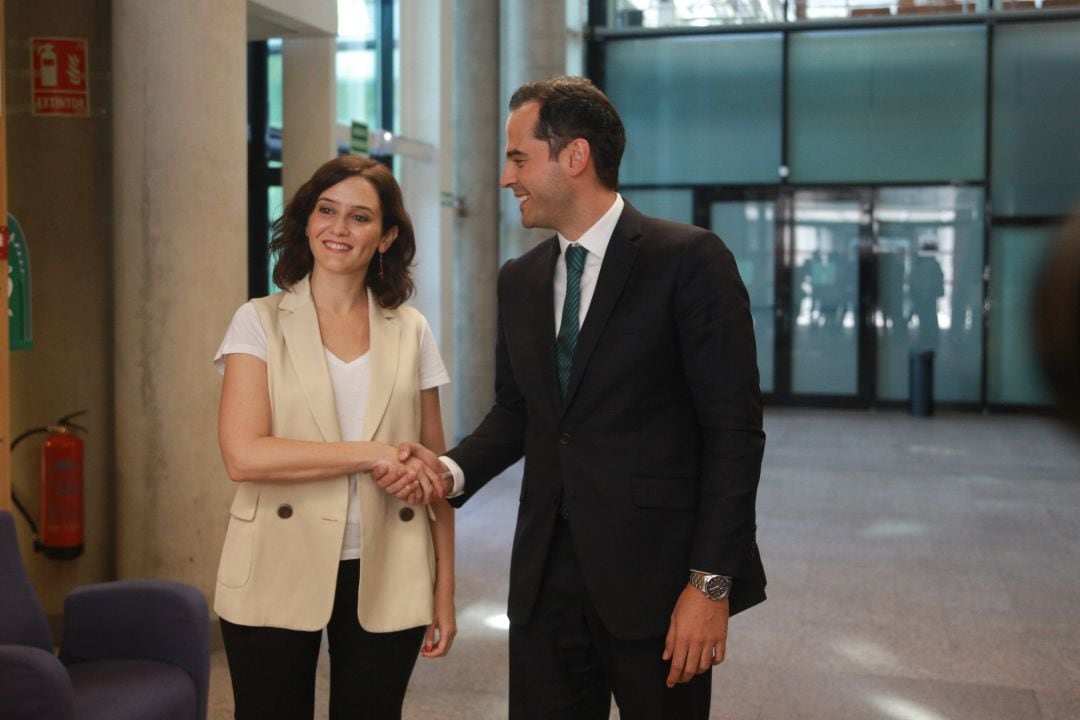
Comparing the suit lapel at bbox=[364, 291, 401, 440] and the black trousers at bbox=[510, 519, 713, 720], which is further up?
the suit lapel at bbox=[364, 291, 401, 440]

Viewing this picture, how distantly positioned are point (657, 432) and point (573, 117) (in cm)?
63

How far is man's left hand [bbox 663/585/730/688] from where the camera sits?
2162 mm

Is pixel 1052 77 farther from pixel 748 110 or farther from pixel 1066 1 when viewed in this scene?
pixel 748 110

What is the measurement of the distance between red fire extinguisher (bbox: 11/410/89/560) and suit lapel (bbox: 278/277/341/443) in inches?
115

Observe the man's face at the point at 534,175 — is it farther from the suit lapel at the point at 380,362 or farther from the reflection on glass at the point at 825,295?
the reflection on glass at the point at 825,295

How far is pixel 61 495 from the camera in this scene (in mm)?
5098

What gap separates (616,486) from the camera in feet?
7.37

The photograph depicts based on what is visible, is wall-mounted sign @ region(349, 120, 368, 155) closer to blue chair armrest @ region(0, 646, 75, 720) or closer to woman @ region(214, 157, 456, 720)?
woman @ region(214, 157, 456, 720)

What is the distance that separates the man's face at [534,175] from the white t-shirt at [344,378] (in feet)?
1.75

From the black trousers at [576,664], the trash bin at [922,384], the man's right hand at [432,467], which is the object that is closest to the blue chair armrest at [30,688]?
the man's right hand at [432,467]

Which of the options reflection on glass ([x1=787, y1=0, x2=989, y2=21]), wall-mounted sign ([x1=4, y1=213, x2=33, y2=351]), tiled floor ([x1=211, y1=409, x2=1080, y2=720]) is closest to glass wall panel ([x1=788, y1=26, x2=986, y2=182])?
reflection on glass ([x1=787, y1=0, x2=989, y2=21])

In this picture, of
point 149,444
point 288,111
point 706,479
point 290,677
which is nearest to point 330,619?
point 290,677

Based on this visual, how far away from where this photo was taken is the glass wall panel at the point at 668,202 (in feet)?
51.5

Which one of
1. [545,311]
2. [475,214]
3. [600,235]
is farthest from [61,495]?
[475,214]
